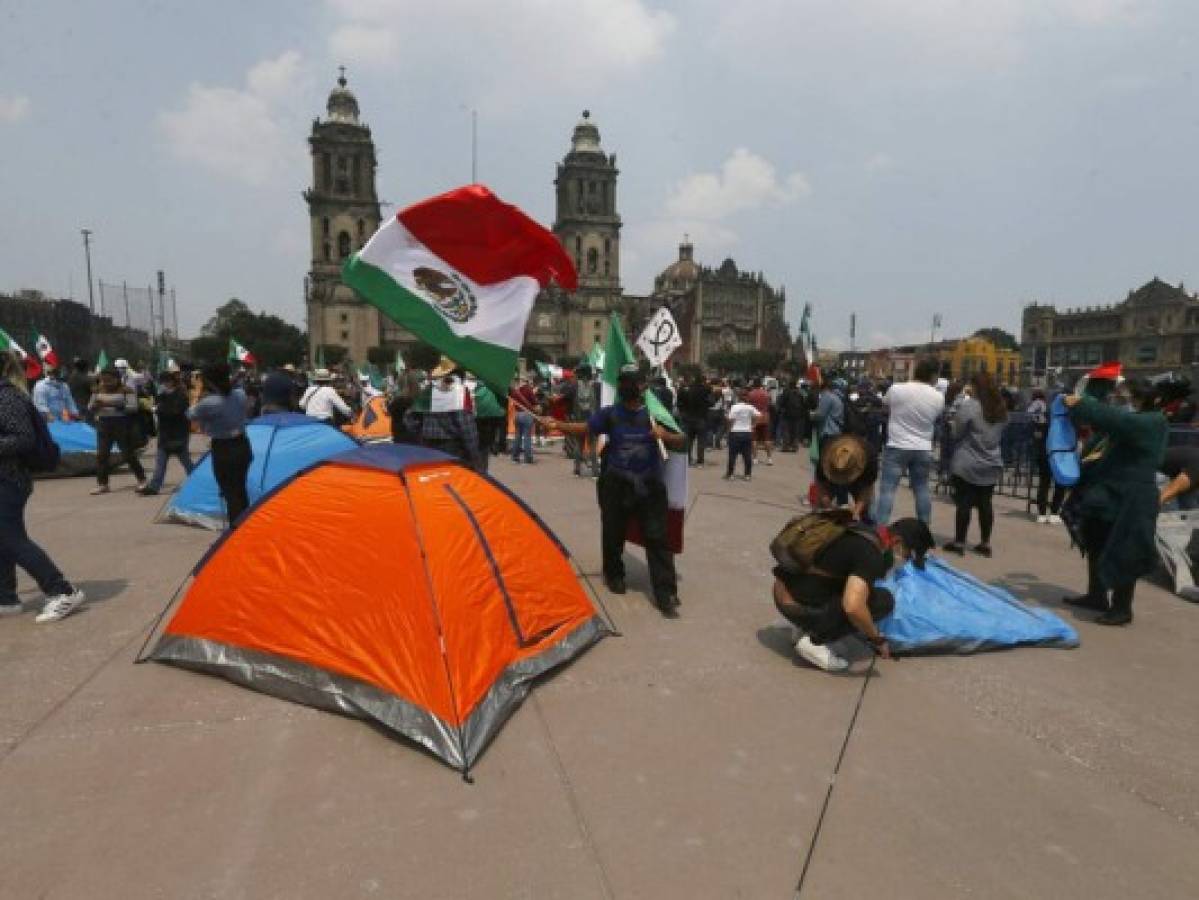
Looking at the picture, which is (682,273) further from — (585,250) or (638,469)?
(638,469)

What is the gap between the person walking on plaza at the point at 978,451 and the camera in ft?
21.2

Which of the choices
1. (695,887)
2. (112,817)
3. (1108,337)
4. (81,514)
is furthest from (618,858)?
(1108,337)

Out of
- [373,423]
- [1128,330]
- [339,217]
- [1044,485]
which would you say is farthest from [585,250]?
[1044,485]

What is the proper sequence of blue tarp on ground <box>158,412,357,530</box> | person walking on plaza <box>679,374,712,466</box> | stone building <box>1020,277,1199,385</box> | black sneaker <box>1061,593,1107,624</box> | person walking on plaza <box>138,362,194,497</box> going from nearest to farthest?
black sneaker <box>1061,593,1107,624</box>, blue tarp on ground <box>158,412,357,530</box>, person walking on plaza <box>138,362,194,497</box>, person walking on plaza <box>679,374,712,466</box>, stone building <box>1020,277,1199,385</box>

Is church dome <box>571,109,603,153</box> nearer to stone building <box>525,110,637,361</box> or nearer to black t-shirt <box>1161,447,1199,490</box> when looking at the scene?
stone building <box>525,110,637,361</box>

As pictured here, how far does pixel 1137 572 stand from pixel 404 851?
5.07 metres

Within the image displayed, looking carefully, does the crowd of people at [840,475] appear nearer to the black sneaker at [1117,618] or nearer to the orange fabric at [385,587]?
the black sneaker at [1117,618]

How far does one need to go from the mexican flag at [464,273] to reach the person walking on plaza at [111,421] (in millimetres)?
6443

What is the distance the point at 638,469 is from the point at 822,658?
1.81m

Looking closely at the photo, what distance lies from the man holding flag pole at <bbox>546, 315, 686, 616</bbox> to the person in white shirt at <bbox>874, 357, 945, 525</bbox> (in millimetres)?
2624

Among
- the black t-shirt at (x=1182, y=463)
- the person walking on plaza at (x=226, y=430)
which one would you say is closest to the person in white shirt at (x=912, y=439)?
the black t-shirt at (x=1182, y=463)

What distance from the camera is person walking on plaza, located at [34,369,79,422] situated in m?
10.9

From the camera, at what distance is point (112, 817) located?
2.66 meters

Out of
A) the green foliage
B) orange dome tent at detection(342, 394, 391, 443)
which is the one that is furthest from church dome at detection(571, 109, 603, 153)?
orange dome tent at detection(342, 394, 391, 443)
